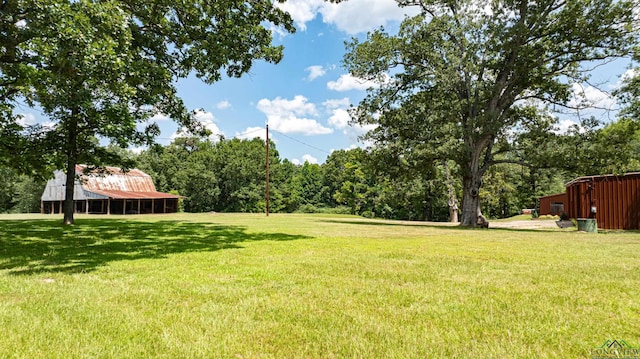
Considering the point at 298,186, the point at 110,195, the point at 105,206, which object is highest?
the point at 298,186

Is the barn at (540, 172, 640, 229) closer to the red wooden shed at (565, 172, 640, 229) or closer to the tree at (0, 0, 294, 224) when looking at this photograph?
the red wooden shed at (565, 172, 640, 229)

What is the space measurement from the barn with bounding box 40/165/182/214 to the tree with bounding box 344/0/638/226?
3387 cm

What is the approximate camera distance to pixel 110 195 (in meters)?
40.5

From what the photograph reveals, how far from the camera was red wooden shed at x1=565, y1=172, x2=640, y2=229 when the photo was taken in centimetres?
1783

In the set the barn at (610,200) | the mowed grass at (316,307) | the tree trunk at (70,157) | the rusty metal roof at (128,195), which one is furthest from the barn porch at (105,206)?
the barn at (610,200)

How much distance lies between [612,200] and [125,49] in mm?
22688

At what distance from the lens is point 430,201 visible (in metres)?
48.4

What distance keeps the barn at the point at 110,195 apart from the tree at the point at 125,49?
31.1m

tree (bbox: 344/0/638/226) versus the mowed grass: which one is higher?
tree (bbox: 344/0/638/226)

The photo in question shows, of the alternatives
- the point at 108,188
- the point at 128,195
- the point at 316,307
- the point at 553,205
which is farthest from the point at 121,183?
the point at 553,205

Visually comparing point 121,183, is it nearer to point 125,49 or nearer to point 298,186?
point 298,186

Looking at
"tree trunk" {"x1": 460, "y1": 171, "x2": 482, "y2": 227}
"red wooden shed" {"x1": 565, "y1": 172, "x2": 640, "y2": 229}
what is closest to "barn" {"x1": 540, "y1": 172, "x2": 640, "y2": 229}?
"red wooden shed" {"x1": 565, "y1": 172, "x2": 640, "y2": 229}

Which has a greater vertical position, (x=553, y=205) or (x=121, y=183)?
(x=121, y=183)

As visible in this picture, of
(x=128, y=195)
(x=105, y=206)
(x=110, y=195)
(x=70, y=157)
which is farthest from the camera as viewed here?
(x=105, y=206)
